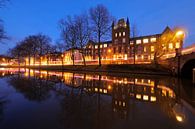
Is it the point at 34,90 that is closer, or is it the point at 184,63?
the point at 34,90

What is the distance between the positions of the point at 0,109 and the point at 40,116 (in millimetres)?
2224

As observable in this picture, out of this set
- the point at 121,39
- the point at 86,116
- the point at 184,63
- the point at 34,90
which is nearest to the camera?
the point at 86,116

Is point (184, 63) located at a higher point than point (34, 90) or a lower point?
higher

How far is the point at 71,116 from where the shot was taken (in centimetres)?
629

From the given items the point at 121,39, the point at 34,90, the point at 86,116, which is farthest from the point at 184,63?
the point at 121,39

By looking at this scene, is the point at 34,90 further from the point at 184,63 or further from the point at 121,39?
the point at 121,39

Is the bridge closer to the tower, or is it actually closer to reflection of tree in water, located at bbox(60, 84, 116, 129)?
reflection of tree in water, located at bbox(60, 84, 116, 129)

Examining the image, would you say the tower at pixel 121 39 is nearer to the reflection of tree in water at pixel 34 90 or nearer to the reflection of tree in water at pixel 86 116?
the reflection of tree in water at pixel 34 90

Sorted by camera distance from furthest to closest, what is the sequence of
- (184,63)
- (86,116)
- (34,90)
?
(184,63) → (34,90) → (86,116)

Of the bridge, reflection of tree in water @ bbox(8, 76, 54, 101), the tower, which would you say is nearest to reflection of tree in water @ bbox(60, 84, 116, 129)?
reflection of tree in water @ bbox(8, 76, 54, 101)

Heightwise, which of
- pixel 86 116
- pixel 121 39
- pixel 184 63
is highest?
pixel 121 39

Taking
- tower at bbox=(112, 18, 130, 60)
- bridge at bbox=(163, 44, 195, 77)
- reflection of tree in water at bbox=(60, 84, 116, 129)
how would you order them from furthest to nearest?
tower at bbox=(112, 18, 130, 60)
bridge at bbox=(163, 44, 195, 77)
reflection of tree in water at bbox=(60, 84, 116, 129)

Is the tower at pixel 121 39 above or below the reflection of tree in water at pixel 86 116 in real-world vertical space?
above

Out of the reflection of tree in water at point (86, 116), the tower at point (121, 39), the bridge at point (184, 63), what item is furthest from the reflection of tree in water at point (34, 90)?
the tower at point (121, 39)
